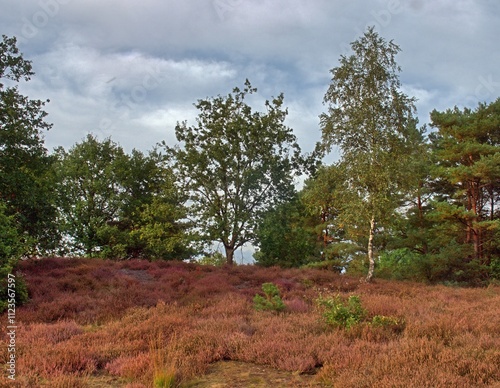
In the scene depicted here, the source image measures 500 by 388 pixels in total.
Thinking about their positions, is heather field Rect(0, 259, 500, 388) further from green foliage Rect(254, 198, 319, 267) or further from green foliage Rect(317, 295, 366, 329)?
green foliage Rect(254, 198, 319, 267)

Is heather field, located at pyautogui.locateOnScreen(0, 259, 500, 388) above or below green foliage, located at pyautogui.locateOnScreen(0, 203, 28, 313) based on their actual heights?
below

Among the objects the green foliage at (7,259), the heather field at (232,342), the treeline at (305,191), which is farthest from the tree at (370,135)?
the green foliage at (7,259)

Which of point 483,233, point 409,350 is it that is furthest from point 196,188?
point 409,350

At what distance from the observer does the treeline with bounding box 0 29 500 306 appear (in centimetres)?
1858

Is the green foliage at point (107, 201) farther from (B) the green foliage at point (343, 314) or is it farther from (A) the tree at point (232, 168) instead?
(B) the green foliage at point (343, 314)

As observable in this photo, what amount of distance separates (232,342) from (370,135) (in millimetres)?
14556

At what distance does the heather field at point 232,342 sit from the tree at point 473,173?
9.67m

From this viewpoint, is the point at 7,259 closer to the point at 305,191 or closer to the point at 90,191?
the point at 305,191

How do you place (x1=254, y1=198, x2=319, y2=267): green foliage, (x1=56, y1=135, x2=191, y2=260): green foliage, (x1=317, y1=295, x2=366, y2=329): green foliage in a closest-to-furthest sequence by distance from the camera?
1. (x1=317, y1=295, x2=366, y2=329): green foliage
2. (x1=254, y1=198, x2=319, y2=267): green foliage
3. (x1=56, y1=135, x2=191, y2=260): green foliage

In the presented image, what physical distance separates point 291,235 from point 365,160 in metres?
11.8

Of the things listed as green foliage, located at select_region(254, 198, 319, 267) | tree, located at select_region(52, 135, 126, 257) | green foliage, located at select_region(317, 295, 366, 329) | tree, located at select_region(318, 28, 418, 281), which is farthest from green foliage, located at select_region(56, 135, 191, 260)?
green foliage, located at select_region(317, 295, 366, 329)

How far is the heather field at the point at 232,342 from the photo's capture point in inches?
229

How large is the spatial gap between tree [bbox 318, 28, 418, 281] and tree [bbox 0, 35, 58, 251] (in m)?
14.3

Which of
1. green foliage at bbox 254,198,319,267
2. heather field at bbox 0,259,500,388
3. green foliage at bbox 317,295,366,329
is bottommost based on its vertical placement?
heather field at bbox 0,259,500,388
